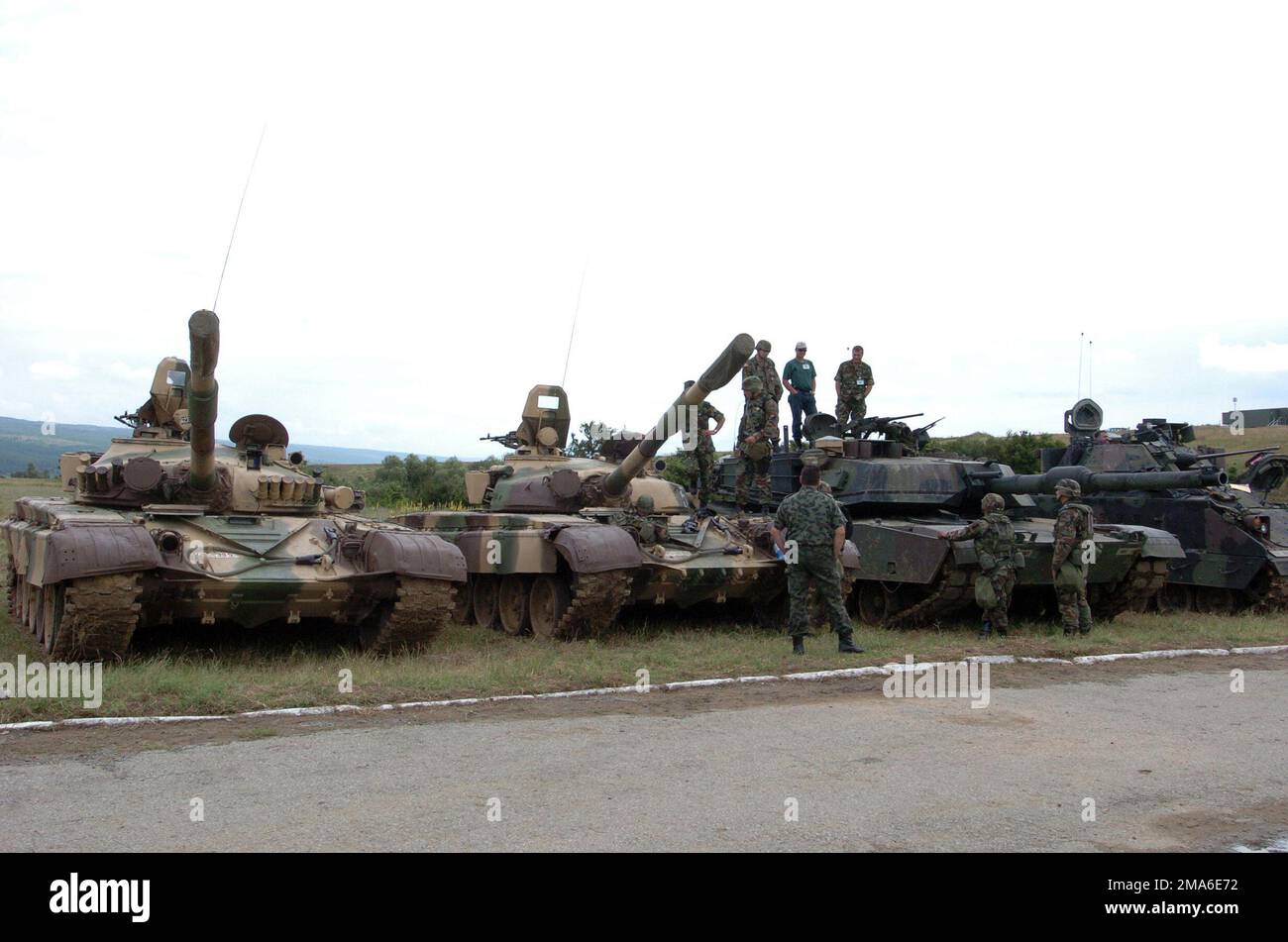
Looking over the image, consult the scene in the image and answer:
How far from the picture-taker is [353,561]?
11258 mm

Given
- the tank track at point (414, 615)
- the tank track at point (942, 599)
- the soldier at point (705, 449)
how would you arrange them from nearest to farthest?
the tank track at point (414, 615) → the tank track at point (942, 599) → the soldier at point (705, 449)

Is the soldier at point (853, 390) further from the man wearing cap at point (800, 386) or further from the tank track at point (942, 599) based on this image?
the tank track at point (942, 599)

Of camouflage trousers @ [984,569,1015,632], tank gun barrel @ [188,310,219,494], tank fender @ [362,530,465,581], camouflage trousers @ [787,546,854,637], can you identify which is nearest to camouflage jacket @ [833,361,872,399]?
camouflage trousers @ [984,569,1015,632]

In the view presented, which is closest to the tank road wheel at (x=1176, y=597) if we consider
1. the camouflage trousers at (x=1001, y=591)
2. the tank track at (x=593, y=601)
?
the camouflage trousers at (x=1001, y=591)

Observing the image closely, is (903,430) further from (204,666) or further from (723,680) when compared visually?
(204,666)

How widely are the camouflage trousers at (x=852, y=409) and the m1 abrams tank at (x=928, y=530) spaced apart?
43 cm

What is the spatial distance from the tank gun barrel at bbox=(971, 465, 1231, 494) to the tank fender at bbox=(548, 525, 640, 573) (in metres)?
4.92

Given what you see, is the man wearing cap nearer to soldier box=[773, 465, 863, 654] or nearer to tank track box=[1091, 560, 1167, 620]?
tank track box=[1091, 560, 1167, 620]

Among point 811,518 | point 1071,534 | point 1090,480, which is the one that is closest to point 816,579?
point 811,518

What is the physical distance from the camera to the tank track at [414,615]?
36.0 ft

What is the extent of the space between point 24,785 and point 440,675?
3.81 metres

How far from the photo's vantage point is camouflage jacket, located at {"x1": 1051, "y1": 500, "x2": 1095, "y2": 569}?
43.4 ft

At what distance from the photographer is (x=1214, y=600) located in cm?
1766
